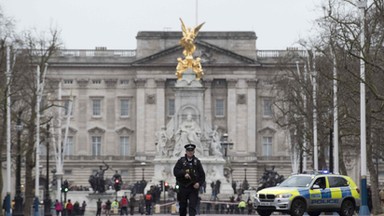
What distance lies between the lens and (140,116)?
17512 cm

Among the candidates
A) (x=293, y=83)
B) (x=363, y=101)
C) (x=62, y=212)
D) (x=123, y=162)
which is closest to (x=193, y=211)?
(x=363, y=101)

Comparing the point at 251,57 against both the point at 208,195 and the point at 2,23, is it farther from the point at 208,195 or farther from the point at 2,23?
the point at 2,23

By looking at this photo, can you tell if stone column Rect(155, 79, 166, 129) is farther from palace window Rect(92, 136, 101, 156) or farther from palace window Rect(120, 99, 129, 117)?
palace window Rect(92, 136, 101, 156)

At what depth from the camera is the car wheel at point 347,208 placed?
60.0 m

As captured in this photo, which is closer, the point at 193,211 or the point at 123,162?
the point at 193,211

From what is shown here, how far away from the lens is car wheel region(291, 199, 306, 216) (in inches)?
2279

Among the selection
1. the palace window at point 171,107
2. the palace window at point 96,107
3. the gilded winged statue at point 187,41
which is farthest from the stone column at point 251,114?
the gilded winged statue at point 187,41

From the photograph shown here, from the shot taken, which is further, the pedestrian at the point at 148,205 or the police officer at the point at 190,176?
the pedestrian at the point at 148,205

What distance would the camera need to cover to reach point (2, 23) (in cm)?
7544

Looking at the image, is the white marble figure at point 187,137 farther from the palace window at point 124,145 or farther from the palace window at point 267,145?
the palace window at point 124,145

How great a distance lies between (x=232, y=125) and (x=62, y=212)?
8264cm

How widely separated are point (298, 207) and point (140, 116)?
118 m

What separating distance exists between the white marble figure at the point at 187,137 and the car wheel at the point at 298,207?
64.1 metres

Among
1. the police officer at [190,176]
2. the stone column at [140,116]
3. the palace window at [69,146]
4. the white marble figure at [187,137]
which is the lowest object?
the police officer at [190,176]
